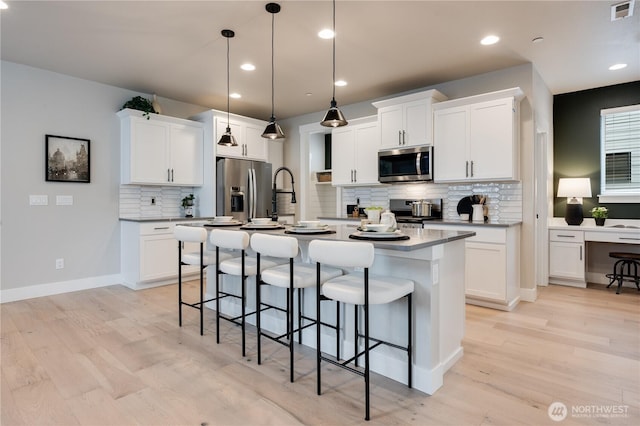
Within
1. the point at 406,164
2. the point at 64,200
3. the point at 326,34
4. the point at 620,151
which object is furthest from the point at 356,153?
the point at 64,200

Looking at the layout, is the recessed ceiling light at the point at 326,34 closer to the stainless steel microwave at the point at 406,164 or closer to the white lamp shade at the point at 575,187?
the stainless steel microwave at the point at 406,164

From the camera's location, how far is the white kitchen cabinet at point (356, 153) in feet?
16.6

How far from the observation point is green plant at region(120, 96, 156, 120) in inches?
186

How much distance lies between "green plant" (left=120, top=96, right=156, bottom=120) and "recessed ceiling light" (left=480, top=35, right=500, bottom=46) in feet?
13.9

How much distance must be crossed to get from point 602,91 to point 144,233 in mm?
6575

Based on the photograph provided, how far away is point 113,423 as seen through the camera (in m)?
1.80

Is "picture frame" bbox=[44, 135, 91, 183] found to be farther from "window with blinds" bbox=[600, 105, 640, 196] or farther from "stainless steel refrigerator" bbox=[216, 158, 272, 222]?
"window with blinds" bbox=[600, 105, 640, 196]

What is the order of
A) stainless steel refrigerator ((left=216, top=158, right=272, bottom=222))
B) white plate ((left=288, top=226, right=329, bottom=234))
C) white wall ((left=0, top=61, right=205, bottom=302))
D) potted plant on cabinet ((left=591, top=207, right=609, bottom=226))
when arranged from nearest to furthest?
1. white plate ((left=288, top=226, right=329, bottom=234))
2. white wall ((left=0, top=61, right=205, bottom=302))
3. potted plant on cabinet ((left=591, top=207, right=609, bottom=226))
4. stainless steel refrigerator ((left=216, top=158, right=272, bottom=222))

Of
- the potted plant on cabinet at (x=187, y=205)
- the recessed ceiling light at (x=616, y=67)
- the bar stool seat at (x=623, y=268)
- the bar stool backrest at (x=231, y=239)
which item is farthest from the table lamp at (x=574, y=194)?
the potted plant on cabinet at (x=187, y=205)

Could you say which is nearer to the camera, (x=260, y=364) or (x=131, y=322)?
(x=260, y=364)

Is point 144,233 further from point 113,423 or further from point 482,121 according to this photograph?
point 482,121

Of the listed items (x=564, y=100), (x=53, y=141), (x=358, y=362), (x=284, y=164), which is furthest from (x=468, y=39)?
(x=53, y=141)

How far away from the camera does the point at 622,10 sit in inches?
113

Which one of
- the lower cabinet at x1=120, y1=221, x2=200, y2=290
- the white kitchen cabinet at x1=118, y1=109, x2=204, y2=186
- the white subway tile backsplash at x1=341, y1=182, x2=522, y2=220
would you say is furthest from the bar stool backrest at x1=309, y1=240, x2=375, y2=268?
the white kitchen cabinet at x1=118, y1=109, x2=204, y2=186
